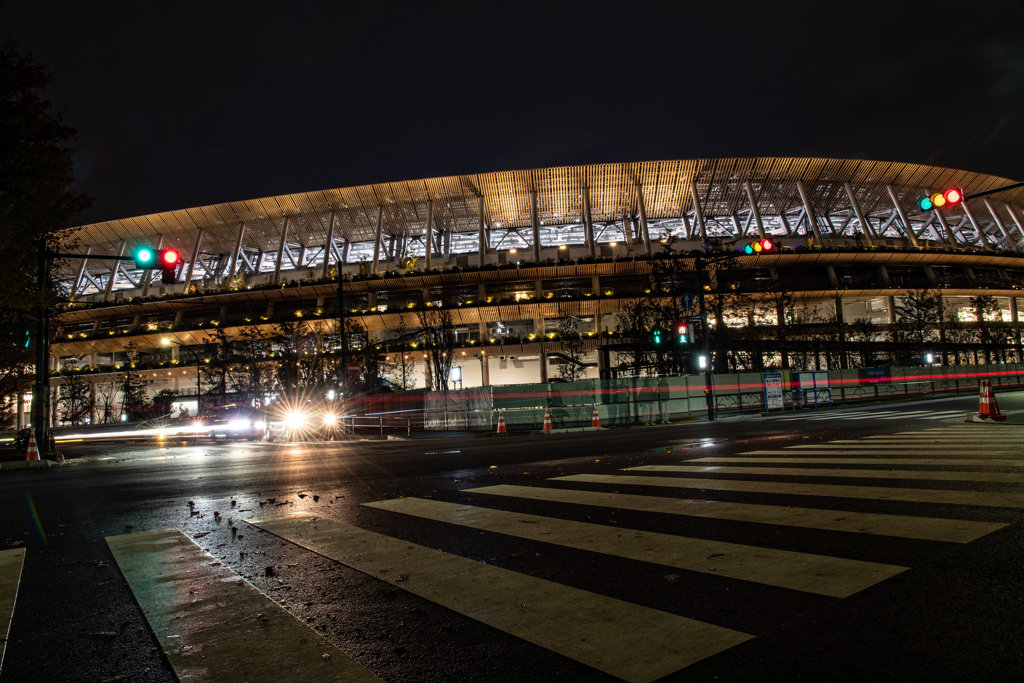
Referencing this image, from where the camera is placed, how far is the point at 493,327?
191 feet

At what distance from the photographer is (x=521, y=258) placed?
56.9 metres

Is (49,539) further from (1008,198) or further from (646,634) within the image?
(1008,198)

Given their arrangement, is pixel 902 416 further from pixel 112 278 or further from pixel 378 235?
pixel 112 278

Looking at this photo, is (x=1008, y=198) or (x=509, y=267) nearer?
(x=509, y=267)

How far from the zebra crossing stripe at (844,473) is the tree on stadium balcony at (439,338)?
34003 millimetres

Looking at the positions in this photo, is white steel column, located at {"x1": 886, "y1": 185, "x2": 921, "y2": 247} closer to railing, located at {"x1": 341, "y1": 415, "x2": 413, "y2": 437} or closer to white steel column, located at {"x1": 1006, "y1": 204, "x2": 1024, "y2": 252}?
white steel column, located at {"x1": 1006, "y1": 204, "x2": 1024, "y2": 252}

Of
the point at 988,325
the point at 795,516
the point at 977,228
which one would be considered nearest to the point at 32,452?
the point at 795,516

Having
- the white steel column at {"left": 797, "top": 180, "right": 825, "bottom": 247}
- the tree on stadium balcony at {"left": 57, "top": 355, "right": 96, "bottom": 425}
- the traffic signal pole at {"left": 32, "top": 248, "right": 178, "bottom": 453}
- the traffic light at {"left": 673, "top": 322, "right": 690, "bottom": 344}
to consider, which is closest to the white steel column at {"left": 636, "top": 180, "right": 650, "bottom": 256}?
the white steel column at {"left": 797, "top": 180, "right": 825, "bottom": 247}

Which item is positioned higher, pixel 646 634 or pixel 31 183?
pixel 31 183

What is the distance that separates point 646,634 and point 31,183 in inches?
759

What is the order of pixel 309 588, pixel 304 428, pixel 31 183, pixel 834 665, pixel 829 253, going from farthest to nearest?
pixel 829 253 → pixel 304 428 → pixel 31 183 → pixel 309 588 → pixel 834 665

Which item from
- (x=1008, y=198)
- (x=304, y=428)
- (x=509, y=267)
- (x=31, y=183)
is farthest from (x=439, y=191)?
(x=1008, y=198)

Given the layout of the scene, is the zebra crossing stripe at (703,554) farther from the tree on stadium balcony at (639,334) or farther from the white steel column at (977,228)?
the white steel column at (977,228)

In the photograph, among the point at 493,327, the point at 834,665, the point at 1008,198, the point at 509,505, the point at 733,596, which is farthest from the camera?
the point at 1008,198
